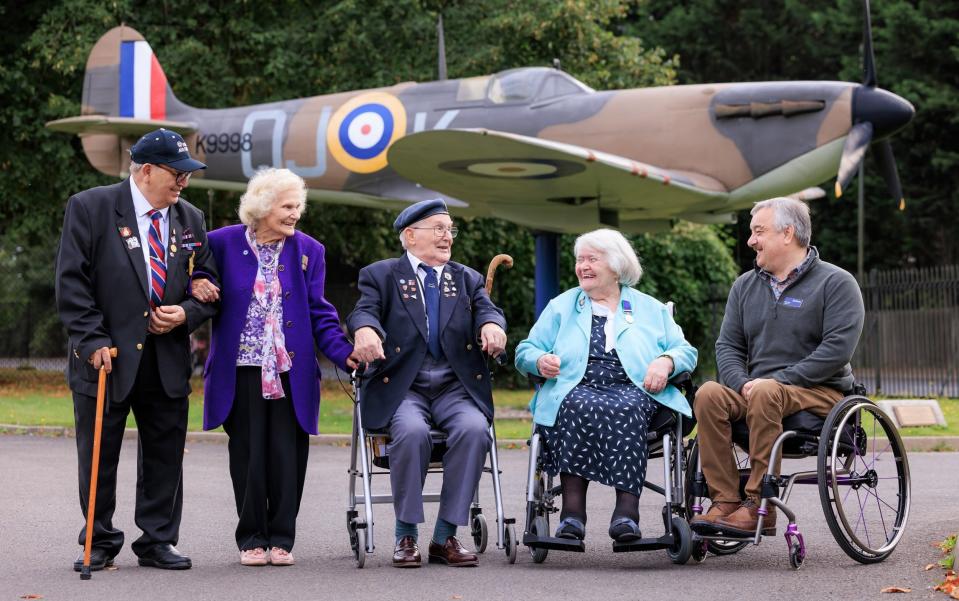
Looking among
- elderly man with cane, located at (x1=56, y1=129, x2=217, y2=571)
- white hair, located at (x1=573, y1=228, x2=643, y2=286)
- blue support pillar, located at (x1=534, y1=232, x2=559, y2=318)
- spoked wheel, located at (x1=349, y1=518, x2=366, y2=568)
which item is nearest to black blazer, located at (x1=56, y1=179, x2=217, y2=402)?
elderly man with cane, located at (x1=56, y1=129, x2=217, y2=571)

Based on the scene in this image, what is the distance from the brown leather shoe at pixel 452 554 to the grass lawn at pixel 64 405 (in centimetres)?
685

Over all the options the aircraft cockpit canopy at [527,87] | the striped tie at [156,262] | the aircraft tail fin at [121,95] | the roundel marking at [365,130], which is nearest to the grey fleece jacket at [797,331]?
the striped tie at [156,262]

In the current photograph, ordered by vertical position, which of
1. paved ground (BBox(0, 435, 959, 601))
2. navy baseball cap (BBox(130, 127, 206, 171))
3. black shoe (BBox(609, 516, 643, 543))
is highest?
navy baseball cap (BBox(130, 127, 206, 171))

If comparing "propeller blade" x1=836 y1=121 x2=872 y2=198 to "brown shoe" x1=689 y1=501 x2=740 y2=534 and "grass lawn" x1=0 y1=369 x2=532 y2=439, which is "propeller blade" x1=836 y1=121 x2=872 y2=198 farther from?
"brown shoe" x1=689 y1=501 x2=740 y2=534

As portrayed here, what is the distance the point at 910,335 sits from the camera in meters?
22.8

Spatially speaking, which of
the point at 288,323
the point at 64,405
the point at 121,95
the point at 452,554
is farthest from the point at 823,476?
the point at 121,95

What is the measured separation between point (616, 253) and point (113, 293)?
2.48 metres

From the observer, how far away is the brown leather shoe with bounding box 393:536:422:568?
5.93 metres

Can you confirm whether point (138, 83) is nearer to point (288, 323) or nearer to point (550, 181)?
point (550, 181)

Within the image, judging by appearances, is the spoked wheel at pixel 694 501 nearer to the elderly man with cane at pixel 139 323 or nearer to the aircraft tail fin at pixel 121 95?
the elderly man with cane at pixel 139 323

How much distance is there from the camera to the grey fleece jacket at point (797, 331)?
19.9 feet

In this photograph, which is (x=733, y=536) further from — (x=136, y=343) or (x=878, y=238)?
(x=878, y=238)

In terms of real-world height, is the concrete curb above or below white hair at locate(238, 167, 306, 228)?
below

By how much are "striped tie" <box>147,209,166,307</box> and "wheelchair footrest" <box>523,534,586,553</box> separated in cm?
209
